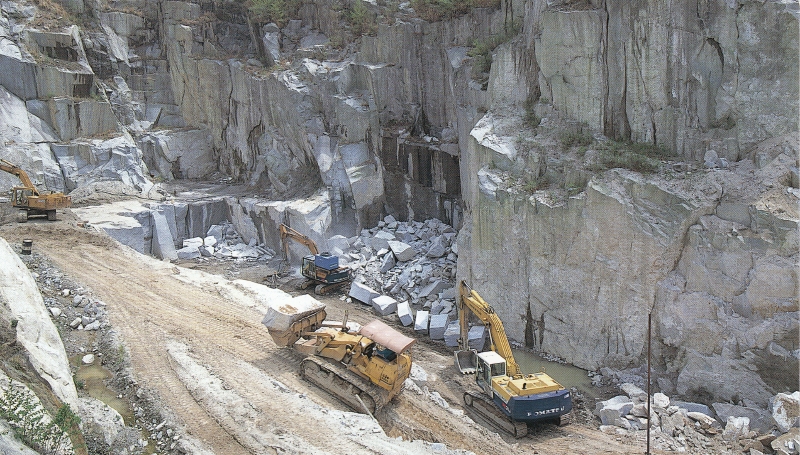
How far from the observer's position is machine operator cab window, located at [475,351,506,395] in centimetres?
1269

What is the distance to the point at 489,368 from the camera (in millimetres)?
12742

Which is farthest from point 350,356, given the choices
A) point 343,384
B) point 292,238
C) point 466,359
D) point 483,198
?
point 292,238

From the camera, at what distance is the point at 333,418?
425 inches

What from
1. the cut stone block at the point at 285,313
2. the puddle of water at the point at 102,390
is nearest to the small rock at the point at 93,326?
the puddle of water at the point at 102,390

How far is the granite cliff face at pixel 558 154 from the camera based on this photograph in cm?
1302

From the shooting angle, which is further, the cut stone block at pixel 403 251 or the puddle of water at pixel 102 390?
the cut stone block at pixel 403 251

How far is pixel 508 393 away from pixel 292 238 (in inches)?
467

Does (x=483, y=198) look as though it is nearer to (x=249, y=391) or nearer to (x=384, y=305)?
(x=384, y=305)

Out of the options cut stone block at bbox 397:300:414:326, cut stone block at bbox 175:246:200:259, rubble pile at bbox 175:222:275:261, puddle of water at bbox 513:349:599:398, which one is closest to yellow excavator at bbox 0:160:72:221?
cut stone block at bbox 175:246:200:259

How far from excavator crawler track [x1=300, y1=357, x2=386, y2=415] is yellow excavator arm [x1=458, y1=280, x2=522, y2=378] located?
2.59 meters

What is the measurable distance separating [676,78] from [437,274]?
8.06 meters

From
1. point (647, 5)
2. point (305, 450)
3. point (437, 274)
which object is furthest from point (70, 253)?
point (647, 5)

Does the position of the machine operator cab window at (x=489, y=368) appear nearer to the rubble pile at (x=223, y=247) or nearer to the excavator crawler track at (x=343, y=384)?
the excavator crawler track at (x=343, y=384)

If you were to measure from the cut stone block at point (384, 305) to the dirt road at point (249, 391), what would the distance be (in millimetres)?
2085
